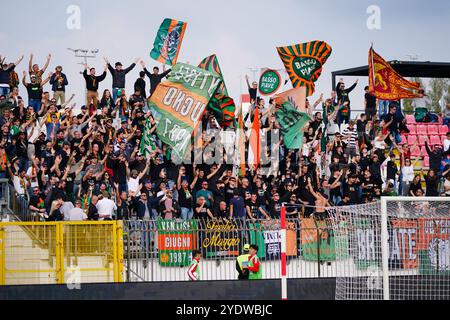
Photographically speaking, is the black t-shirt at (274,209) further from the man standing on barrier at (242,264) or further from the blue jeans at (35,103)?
the blue jeans at (35,103)

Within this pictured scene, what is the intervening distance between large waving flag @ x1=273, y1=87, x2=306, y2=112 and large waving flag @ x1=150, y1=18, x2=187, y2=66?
9.72 ft

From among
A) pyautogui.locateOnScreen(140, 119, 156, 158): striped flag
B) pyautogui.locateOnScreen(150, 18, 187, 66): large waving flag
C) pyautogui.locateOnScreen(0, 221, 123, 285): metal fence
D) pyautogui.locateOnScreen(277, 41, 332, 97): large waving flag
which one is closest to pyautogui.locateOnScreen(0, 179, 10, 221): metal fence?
pyautogui.locateOnScreen(0, 221, 123, 285): metal fence

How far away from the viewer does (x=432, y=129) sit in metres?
30.0

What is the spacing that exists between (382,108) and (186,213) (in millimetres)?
9105

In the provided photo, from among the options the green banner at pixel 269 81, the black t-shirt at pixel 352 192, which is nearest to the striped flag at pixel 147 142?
the green banner at pixel 269 81

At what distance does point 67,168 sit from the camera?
21328mm

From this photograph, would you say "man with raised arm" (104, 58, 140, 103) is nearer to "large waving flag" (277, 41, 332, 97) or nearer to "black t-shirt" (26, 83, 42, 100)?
"black t-shirt" (26, 83, 42, 100)

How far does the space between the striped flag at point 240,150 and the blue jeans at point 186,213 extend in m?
1.87

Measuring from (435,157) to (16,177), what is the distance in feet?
38.1

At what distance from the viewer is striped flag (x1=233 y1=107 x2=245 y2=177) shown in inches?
906
